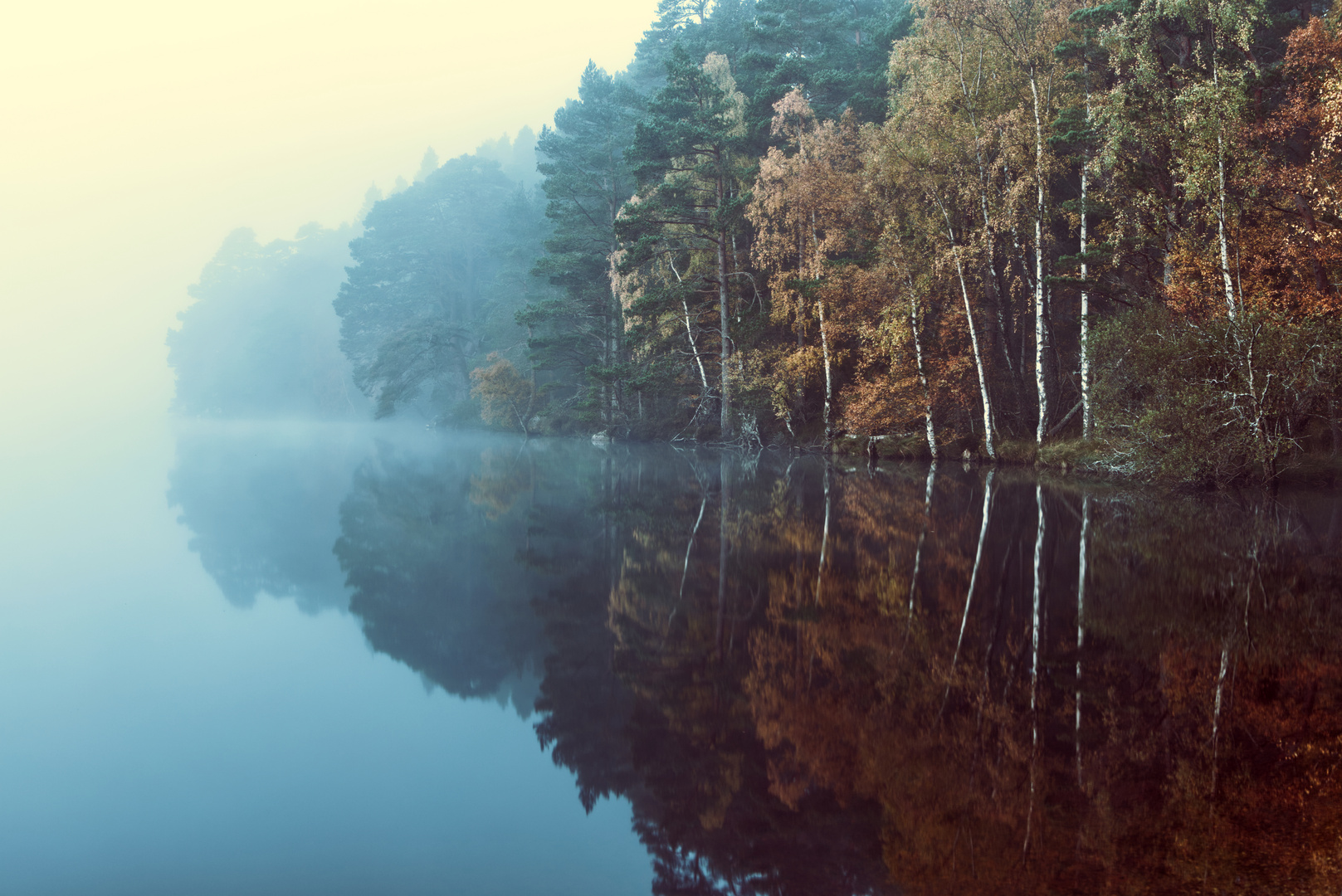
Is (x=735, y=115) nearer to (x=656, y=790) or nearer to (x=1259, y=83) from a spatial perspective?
(x=1259, y=83)

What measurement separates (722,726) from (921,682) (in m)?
1.30

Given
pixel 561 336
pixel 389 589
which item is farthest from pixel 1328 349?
pixel 561 336

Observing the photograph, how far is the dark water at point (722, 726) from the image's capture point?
305 centimetres

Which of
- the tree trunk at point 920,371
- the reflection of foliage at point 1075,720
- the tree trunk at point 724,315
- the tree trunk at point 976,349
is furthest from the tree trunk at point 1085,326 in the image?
the tree trunk at point 724,315

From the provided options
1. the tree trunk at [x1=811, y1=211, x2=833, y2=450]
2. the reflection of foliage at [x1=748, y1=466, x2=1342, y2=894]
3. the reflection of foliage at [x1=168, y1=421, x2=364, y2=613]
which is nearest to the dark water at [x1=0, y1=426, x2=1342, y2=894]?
the reflection of foliage at [x1=748, y1=466, x2=1342, y2=894]

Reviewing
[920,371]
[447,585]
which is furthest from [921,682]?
[920,371]

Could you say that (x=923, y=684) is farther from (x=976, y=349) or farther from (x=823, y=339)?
(x=823, y=339)

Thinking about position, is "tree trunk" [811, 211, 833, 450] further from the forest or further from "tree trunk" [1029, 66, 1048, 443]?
"tree trunk" [1029, 66, 1048, 443]

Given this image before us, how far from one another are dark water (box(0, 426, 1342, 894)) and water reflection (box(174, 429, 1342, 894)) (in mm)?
21

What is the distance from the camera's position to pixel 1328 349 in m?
13.2

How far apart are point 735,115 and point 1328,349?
24210 mm

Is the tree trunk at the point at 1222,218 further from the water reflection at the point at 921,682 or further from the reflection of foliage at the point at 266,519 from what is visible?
the reflection of foliage at the point at 266,519

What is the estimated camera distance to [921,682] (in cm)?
479

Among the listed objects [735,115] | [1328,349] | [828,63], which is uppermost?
[828,63]
